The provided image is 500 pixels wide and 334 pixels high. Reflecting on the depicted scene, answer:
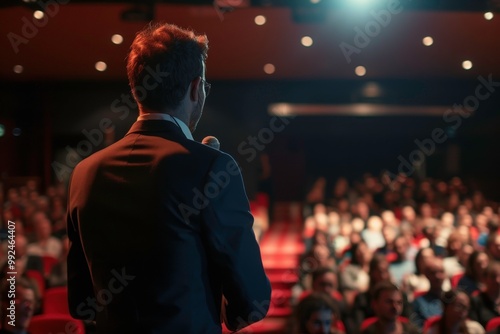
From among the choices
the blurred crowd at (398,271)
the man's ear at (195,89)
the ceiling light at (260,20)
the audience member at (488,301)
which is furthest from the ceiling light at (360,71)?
the man's ear at (195,89)

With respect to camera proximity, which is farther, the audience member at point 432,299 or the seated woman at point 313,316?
the audience member at point 432,299

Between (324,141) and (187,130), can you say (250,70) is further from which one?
(187,130)

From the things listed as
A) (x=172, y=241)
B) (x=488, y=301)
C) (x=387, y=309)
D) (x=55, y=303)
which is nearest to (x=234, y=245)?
(x=172, y=241)

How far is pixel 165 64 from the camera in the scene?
976 millimetres

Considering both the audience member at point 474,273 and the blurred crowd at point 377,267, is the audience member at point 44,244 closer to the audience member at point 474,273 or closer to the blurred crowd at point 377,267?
the blurred crowd at point 377,267

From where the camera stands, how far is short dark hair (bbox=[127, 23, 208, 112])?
0.98 meters

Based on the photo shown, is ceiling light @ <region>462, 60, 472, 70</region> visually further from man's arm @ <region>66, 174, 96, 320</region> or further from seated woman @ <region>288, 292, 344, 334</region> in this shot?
man's arm @ <region>66, 174, 96, 320</region>

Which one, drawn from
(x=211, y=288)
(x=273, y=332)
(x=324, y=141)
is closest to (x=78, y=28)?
(x=273, y=332)

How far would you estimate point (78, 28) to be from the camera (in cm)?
816

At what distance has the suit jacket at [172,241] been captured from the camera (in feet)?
3.06

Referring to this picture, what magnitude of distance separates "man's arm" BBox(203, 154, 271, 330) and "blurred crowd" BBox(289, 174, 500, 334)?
2.26m

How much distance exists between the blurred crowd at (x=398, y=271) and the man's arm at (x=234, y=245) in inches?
88.9

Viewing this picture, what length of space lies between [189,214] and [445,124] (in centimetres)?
1221

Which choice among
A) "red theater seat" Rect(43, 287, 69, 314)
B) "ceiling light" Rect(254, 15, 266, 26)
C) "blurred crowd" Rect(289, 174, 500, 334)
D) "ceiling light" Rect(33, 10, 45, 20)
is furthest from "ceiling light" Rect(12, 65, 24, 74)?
"red theater seat" Rect(43, 287, 69, 314)
